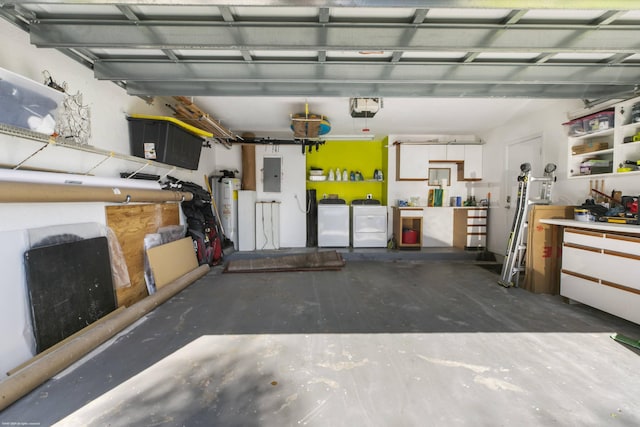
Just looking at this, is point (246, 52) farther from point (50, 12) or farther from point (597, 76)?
point (597, 76)

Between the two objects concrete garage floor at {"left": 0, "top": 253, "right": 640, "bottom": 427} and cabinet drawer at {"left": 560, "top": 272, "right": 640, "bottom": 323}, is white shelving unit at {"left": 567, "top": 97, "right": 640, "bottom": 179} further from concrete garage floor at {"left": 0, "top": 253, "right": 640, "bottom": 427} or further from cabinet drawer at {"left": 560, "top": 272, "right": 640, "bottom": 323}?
concrete garage floor at {"left": 0, "top": 253, "right": 640, "bottom": 427}

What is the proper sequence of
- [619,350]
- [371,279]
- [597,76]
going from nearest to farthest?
1. [619,350]
2. [597,76]
3. [371,279]

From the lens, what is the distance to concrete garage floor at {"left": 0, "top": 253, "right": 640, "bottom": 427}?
140cm

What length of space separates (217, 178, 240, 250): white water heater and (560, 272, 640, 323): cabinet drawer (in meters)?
5.10

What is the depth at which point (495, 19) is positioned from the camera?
184 centimetres

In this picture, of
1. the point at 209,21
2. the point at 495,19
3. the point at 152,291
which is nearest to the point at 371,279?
the point at 152,291

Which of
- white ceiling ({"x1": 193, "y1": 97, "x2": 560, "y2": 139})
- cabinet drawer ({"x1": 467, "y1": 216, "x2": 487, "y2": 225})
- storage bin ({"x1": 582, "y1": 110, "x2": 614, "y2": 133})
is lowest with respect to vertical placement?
cabinet drawer ({"x1": 467, "y1": 216, "x2": 487, "y2": 225})

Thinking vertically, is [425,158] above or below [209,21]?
below

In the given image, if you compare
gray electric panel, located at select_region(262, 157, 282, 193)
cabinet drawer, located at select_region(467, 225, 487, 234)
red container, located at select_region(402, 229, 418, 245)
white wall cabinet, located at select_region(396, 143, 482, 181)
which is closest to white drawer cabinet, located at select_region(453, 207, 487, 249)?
cabinet drawer, located at select_region(467, 225, 487, 234)

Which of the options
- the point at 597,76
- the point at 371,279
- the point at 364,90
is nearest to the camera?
the point at 597,76

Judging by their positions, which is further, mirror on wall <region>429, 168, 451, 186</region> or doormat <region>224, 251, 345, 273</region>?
mirror on wall <region>429, 168, 451, 186</region>

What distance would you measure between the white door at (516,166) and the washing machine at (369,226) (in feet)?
7.12

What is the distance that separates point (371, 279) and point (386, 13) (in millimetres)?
3140

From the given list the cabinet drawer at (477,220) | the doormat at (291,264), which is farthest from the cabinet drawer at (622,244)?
the doormat at (291,264)
